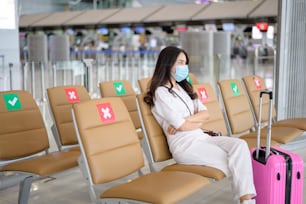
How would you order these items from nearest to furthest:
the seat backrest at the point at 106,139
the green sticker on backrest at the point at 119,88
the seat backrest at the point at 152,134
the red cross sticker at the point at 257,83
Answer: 1. the seat backrest at the point at 106,139
2. the seat backrest at the point at 152,134
3. the green sticker on backrest at the point at 119,88
4. the red cross sticker at the point at 257,83

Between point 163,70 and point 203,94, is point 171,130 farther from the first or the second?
point 203,94

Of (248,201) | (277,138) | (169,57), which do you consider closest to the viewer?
(248,201)

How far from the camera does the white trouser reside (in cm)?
274

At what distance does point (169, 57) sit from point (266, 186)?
1.10m

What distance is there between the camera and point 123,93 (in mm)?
4305

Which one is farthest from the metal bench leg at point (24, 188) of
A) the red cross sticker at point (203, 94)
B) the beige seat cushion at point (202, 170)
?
the red cross sticker at point (203, 94)

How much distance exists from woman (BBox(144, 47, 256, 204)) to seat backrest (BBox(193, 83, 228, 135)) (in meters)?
0.50

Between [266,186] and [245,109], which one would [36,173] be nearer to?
[266,186]

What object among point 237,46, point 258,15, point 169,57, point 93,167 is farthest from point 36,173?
point 237,46

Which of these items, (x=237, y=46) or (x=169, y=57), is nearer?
(x=169, y=57)

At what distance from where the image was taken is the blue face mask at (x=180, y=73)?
10.3ft

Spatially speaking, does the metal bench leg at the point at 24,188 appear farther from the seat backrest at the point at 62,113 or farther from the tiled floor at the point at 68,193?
the seat backrest at the point at 62,113

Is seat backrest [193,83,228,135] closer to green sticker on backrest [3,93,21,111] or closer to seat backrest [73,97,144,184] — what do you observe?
seat backrest [73,97,144,184]

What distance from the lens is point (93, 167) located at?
8.20 ft
